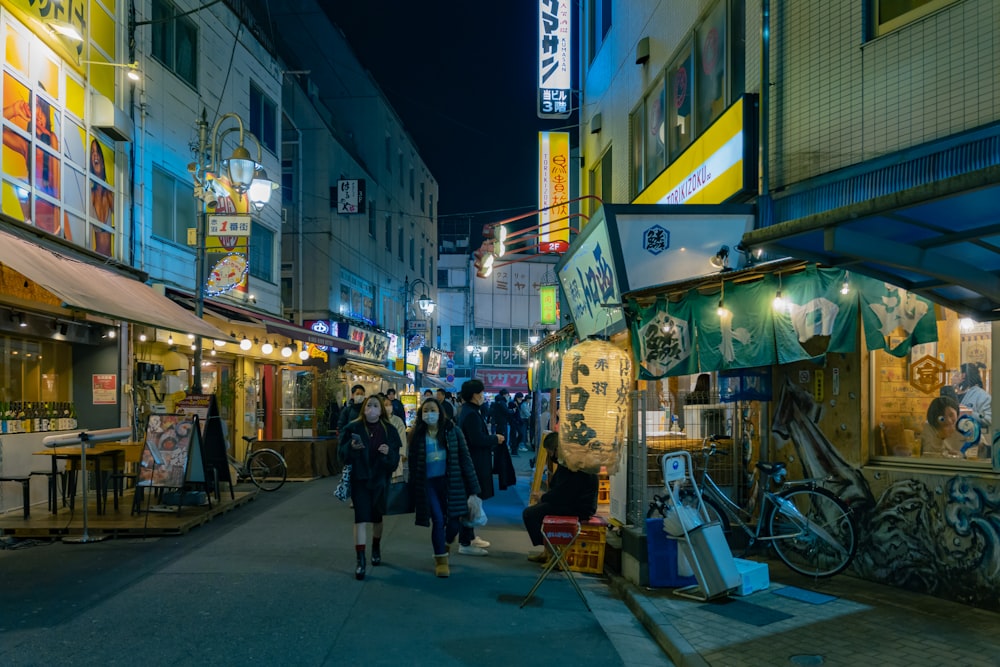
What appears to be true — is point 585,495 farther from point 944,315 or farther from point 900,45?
point 900,45

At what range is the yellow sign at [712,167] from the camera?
10.2 meters

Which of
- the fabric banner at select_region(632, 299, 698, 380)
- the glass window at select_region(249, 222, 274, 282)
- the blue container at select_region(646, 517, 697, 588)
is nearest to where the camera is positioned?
the blue container at select_region(646, 517, 697, 588)

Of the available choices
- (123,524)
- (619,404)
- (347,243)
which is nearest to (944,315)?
(619,404)

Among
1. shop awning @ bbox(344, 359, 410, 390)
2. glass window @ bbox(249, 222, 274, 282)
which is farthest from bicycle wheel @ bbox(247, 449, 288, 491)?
shop awning @ bbox(344, 359, 410, 390)

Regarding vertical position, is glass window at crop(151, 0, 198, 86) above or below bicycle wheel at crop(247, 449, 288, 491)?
above

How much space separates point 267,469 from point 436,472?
927 centimetres

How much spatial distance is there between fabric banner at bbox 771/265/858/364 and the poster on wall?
11879mm

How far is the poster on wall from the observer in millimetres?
14734

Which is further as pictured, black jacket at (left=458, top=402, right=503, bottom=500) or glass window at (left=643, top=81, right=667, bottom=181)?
glass window at (left=643, top=81, right=667, bottom=181)

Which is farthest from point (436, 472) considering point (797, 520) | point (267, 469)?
point (267, 469)

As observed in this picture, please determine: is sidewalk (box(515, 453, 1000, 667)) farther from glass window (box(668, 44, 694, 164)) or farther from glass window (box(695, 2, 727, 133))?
glass window (box(668, 44, 694, 164))

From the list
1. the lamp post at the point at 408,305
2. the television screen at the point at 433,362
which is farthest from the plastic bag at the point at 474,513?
the television screen at the point at 433,362

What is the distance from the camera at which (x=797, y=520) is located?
8320 millimetres

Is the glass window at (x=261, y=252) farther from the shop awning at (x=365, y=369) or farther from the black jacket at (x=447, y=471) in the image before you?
the black jacket at (x=447, y=471)
